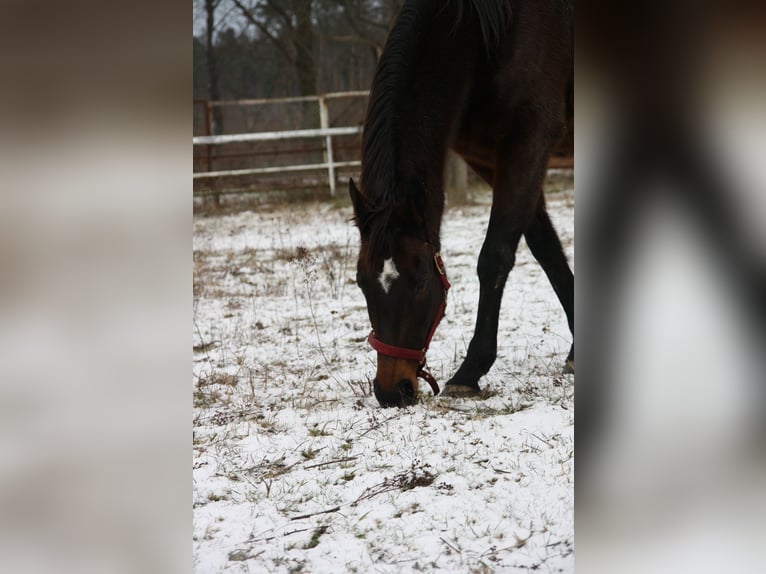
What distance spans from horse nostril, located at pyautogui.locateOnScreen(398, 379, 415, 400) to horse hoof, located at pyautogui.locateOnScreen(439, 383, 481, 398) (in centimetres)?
23

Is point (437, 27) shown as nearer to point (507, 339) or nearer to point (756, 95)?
point (507, 339)

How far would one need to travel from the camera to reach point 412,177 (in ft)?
9.11

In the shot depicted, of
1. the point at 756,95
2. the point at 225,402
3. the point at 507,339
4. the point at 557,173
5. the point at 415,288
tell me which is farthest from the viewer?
the point at 557,173

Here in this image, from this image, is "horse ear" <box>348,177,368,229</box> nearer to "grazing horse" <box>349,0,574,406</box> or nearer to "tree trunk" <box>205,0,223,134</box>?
"grazing horse" <box>349,0,574,406</box>

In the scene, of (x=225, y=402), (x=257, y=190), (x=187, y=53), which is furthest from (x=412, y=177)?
(x=257, y=190)

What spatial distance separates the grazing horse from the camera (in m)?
2.71

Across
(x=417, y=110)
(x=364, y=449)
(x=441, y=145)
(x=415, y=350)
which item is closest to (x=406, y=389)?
(x=415, y=350)

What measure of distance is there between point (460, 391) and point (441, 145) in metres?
1.04

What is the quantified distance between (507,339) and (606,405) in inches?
126

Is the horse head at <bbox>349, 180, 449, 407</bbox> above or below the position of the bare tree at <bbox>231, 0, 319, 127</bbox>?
below

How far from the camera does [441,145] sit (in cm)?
295

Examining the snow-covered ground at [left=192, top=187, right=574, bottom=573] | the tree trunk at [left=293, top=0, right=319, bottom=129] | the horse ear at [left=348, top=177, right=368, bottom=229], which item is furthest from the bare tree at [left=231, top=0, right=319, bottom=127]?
the horse ear at [left=348, top=177, right=368, bottom=229]

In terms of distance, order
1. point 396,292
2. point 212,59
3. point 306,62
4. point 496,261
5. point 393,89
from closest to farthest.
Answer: point 396,292 < point 393,89 < point 496,261 < point 306,62 < point 212,59

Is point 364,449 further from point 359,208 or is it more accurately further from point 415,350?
point 359,208
